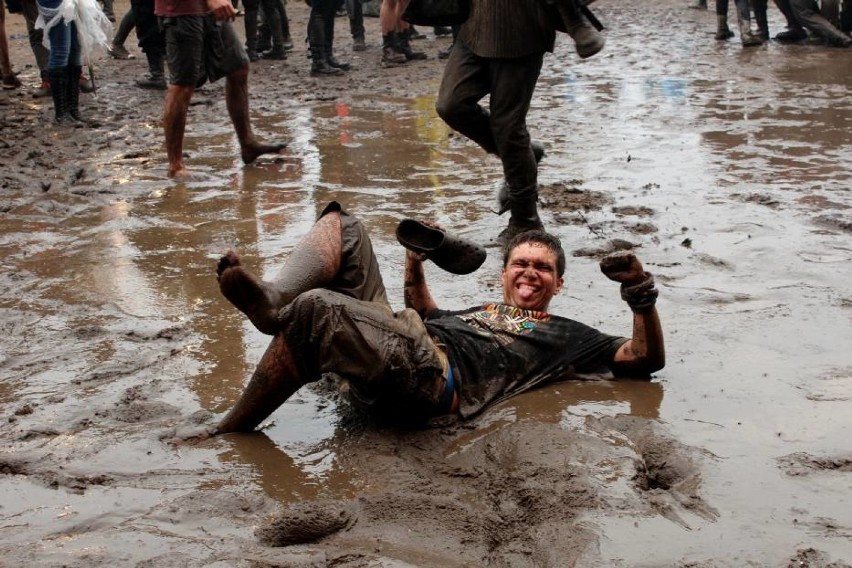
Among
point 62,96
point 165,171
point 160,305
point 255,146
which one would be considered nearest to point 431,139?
point 255,146

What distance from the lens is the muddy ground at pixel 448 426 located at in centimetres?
292

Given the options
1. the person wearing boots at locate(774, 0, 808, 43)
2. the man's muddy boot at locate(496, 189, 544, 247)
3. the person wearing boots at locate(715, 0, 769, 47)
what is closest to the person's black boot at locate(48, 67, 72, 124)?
the man's muddy boot at locate(496, 189, 544, 247)

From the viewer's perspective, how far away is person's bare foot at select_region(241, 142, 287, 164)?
7.97m

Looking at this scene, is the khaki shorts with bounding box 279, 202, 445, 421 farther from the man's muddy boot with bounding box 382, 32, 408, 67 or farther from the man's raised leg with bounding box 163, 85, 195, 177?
the man's muddy boot with bounding box 382, 32, 408, 67

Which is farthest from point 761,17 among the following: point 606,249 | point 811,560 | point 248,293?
point 811,560

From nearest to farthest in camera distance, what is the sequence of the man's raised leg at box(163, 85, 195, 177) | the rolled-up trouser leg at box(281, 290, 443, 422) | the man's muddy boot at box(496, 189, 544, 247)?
the rolled-up trouser leg at box(281, 290, 443, 422), the man's muddy boot at box(496, 189, 544, 247), the man's raised leg at box(163, 85, 195, 177)

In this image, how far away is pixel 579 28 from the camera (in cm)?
523

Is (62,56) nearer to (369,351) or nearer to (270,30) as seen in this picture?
(270,30)

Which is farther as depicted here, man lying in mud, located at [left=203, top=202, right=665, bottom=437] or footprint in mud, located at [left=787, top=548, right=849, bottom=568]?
man lying in mud, located at [left=203, top=202, right=665, bottom=437]

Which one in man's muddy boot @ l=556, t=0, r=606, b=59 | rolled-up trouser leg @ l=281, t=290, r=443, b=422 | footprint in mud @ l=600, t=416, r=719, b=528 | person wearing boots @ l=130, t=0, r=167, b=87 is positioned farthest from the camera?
person wearing boots @ l=130, t=0, r=167, b=87

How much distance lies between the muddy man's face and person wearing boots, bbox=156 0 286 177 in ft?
12.8

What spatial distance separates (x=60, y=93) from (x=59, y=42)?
47 centimetres

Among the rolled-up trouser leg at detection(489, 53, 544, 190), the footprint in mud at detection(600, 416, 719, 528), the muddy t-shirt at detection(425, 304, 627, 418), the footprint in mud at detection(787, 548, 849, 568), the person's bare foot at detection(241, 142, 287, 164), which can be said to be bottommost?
the footprint in mud at detection(600, 416, 719, 528)

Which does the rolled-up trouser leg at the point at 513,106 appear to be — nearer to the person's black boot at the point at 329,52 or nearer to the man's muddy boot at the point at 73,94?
the man's muddy boot at the point at 73,94
